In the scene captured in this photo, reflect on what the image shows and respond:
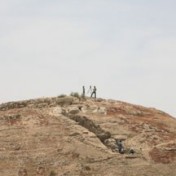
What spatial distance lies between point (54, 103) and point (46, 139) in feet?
15.5

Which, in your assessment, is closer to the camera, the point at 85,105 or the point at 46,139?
the point at 46,139

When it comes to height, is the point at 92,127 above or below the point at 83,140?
above

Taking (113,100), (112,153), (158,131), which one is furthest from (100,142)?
(113,100)

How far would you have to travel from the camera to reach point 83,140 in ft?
96.5

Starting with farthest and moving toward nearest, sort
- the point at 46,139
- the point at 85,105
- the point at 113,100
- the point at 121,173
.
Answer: the point at 113,100, the point at 85,105, the point at 46,139, the point at 121,173

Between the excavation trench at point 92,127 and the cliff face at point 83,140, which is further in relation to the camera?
the excavation trench at point 92,127

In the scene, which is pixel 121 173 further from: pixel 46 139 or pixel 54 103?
pixel 54 103

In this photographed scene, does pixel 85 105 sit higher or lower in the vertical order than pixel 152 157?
higher

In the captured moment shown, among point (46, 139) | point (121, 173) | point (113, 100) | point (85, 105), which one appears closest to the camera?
point (121, 173)

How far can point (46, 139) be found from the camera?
2955 centimetres

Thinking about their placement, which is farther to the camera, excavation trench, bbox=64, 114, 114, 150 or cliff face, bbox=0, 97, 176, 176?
excavation trench, bbox=64, 114, 114, 150

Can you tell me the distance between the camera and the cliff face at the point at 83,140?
27.8m

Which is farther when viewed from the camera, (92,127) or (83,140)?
(92,127)

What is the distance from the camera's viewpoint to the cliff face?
2778cm
